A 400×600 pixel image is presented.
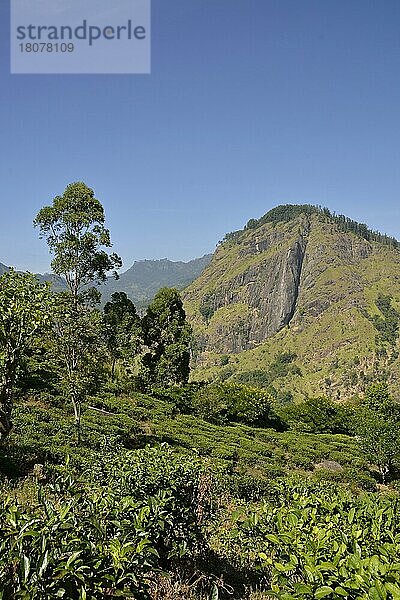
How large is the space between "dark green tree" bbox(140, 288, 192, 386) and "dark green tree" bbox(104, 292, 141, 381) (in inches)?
52.1

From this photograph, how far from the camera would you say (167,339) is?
30609 millimetres

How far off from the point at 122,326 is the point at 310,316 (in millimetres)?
132709

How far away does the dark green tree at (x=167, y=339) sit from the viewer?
29.8 metres

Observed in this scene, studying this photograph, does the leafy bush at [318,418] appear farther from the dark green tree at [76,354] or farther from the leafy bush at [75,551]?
the leafy bush at [75,551]

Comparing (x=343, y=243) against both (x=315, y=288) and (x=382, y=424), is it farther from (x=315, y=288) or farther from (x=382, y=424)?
(x=382, y=424)

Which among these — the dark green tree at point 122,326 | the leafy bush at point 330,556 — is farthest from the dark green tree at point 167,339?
the leafy bush at point 330,556

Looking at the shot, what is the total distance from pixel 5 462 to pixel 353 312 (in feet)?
456

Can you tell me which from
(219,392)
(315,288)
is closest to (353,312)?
(315,288)

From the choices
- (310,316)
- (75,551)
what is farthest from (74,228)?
(310,316)

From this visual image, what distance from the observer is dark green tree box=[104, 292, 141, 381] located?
2659 cm

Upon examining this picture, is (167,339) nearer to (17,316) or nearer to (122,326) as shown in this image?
(122,326)

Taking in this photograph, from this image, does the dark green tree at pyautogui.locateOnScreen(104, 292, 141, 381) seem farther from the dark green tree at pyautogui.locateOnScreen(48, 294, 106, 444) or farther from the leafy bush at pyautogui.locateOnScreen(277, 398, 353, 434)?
the dark green tree at pyautogui.locateOnScreen(48, 294, 106, 444)

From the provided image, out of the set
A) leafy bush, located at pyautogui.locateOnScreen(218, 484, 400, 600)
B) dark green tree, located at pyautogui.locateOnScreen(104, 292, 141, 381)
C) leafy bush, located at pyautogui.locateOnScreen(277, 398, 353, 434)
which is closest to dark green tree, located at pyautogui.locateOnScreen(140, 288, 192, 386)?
dark green tree, located at pyautogui.locateOnScreen(104, 292, 141, 381)

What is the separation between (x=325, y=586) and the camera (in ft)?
7.47
